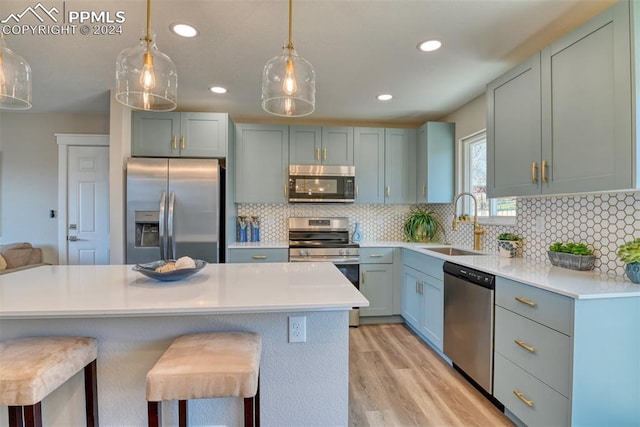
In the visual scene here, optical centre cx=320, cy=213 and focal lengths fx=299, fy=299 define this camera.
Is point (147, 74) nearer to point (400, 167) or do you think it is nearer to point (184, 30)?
point (184, 30)

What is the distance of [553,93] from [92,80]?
3664 millimetres

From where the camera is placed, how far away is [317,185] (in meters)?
3.64

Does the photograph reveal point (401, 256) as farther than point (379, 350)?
Yes

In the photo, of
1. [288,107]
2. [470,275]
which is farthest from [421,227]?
[288,107]

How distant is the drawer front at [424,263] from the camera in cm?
269

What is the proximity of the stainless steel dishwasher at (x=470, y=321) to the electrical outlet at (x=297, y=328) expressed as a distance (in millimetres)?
1318

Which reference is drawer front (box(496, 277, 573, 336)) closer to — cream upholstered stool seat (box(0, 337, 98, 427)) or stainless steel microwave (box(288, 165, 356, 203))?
stainless steel microwave (box(288, 165, 356, 203))

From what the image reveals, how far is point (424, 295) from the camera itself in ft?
9.71

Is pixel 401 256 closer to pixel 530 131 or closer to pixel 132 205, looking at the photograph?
pixel 530 131

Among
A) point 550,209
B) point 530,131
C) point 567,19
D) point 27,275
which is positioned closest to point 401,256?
point 550,209

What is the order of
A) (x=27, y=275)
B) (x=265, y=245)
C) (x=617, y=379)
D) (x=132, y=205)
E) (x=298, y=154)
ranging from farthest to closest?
(x=298, y=154)
(x=265, y=245)
(x=132, y=205)
(x=27, y=275)
(x=617, y=379)

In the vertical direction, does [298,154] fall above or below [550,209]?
above

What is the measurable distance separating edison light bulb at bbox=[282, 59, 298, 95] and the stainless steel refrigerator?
1851mm

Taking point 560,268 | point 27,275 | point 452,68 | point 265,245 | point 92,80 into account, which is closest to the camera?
point 27,275
